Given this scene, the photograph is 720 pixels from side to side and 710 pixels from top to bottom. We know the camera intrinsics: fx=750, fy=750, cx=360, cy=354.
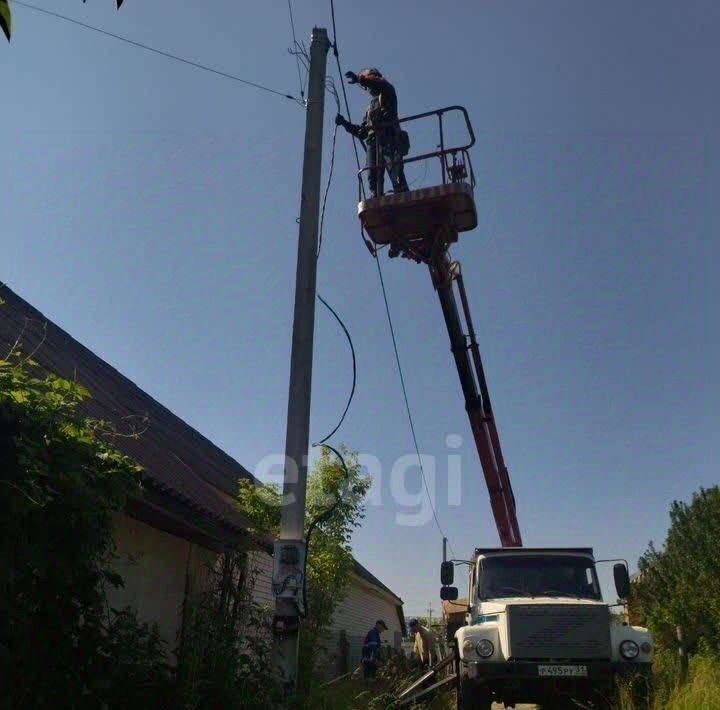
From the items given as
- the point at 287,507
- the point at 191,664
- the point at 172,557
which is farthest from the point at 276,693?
the point at 172,557

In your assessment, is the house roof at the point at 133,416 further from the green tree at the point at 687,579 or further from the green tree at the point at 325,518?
the green tree at the point at 687,579

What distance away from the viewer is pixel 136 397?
16359 mm

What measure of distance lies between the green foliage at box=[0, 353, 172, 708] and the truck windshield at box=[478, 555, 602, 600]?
6205 millimetres

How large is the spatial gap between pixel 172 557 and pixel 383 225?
4969 millimetres

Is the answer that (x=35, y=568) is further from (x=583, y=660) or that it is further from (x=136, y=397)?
(x=136, y=397)

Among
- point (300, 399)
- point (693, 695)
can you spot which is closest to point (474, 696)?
point (693, 695)

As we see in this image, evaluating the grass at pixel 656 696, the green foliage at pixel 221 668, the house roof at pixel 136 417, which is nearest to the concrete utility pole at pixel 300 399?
the green foliage at pixel 221 668

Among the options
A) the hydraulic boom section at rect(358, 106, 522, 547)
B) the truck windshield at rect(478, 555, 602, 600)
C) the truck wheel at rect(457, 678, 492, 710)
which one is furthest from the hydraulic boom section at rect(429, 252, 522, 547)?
the truck wheel at rect(457, 678, 492, 710)

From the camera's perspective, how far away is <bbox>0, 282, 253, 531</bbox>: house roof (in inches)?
343

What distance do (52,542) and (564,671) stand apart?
636 centimetres

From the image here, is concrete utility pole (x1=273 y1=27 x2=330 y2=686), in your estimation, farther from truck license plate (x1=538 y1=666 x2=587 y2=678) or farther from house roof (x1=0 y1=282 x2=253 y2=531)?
truck license plate (x1=538 y1=666 x2=587 y2=678)

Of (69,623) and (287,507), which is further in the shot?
(287,507)

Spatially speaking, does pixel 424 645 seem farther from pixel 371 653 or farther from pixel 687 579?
pixel 687 579

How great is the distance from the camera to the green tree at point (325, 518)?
9.48 m
